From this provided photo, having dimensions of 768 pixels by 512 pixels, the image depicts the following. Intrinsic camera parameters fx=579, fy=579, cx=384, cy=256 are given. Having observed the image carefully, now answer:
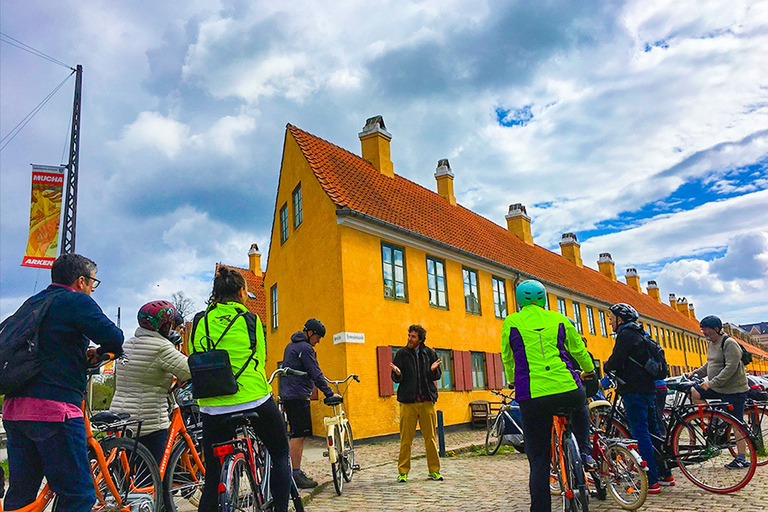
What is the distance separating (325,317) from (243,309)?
1069 centimetres

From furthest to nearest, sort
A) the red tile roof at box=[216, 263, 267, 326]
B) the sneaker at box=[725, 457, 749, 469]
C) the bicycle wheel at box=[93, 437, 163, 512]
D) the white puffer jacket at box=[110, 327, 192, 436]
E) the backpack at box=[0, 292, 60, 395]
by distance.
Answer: the red tile roof at box=[216, 263, 267, 326] < the sneaker at box=[725, 457, 749, 469] < the white puffer jacket at box=[110, 327, 192, 436] < the bicycle wheel at box=[93, 437, 163, 512] < the backpack at box=[0, 292, 60, 395]

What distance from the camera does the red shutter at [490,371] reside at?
722 inches

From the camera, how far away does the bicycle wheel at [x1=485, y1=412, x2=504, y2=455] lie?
9820 millimetres

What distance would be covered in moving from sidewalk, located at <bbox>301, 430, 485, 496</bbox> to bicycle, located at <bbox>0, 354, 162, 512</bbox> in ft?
9.04

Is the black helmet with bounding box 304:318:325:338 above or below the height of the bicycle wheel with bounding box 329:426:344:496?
above

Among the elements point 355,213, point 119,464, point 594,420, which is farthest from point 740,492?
point 355,213

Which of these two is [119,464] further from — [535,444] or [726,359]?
[726,359]

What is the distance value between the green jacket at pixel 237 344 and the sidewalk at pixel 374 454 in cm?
329

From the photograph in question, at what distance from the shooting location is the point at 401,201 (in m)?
18.5

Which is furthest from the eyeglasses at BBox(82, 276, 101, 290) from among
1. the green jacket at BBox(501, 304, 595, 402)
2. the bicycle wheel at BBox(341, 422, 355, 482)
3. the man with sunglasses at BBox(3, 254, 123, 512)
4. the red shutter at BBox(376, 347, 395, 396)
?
the red shutter at BBox(376, 347, 395, 396)

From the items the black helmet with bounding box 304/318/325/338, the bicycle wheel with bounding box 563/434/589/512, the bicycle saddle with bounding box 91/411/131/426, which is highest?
the black helmet with bounding box 304/318/325/338

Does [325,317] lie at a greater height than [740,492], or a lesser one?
greater

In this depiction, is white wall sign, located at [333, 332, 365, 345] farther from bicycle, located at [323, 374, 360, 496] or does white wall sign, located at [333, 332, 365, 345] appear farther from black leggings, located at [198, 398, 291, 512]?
black leggings, located at [198, 398, 291, 512]

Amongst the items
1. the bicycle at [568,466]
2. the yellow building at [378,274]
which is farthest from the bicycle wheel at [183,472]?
the yellow building at [378,274]
